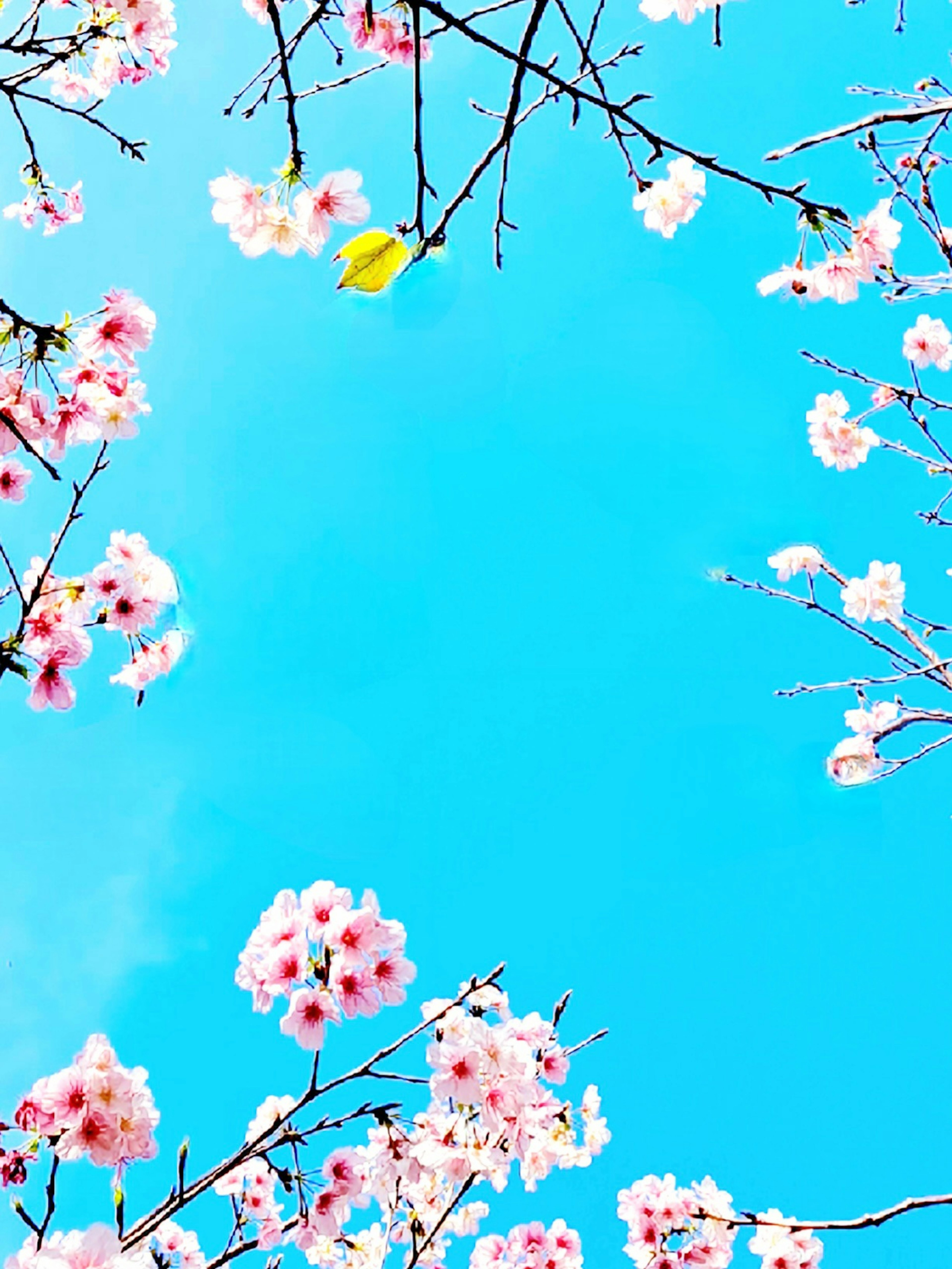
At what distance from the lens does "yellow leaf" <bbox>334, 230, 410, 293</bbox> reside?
4.93 feet

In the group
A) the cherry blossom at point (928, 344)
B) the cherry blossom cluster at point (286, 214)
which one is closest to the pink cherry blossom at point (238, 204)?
the cherry blossom cluster at point (286, 214)

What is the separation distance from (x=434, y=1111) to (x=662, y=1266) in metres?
2.11

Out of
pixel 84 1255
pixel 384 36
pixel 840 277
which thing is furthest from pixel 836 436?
pixel 84 1255

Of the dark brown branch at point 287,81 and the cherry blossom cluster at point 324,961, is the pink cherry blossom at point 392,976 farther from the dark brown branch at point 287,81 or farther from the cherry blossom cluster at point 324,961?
the dark brown branch at point 287,81

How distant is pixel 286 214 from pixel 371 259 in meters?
0.82

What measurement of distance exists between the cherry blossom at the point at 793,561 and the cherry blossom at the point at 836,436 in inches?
19.5

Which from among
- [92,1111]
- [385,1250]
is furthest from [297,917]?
[385,1250]

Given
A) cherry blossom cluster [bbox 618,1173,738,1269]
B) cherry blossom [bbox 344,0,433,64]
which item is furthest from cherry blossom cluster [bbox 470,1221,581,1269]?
cherry blossom [bbox 344,0,433,64]

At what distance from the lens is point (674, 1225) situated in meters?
4.07

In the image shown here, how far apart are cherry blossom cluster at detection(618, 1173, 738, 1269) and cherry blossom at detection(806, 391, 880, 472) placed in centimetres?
378

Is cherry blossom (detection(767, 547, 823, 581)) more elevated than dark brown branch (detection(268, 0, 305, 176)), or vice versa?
cherry blossom (detection(767, 547, 823, 581))

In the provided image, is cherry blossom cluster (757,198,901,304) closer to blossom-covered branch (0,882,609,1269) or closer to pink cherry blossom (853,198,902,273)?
pink cherry blossom (853,198,902,273)

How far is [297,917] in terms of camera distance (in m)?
2.31

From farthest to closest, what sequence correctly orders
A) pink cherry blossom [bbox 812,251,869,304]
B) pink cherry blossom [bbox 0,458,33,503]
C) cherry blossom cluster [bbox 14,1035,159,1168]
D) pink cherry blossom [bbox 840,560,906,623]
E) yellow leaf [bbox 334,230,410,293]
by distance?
pink cherry blossom [bbox 840,560,906,623], pink cherry blossom [bbox 0,458,33,503], pink cherry blossom [bbox 812,251,869,304], cherry blossom cluster [bbox 14,1035,159,1168], yellow leaf [bbox 334,230,410,293]
